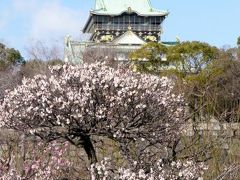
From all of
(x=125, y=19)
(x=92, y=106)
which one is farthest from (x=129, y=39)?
(x=92, y=106)

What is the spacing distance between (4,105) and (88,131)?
3.19 feet

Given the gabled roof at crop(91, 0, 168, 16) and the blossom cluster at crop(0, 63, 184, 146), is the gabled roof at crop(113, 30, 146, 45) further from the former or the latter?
the blossom cluster at crop(0, 63, 184, 146)

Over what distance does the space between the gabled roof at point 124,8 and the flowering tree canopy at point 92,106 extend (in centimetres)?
4341

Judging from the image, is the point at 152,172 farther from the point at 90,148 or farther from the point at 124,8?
the point at 124,8

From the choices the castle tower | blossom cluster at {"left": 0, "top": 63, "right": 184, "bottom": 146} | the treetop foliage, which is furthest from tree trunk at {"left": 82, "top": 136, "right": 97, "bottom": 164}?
the castle tower

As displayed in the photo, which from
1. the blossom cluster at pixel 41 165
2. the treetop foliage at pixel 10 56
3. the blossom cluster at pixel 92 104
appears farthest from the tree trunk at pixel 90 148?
the treetop foliage at pixel 10 56

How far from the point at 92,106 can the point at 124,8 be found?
45.0m

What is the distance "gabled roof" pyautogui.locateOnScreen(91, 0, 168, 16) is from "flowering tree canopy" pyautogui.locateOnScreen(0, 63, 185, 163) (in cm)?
4341

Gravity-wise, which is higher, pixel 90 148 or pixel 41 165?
pixel 90 148

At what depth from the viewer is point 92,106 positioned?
6.41m

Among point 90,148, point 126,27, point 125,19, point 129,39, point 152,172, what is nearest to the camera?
point 152,172

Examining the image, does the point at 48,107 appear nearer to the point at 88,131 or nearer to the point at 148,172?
the point at 88,131

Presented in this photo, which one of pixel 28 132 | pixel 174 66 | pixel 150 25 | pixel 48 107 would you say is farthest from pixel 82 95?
pixel 150 25

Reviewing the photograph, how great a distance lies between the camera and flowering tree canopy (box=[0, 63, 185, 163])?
639cm
